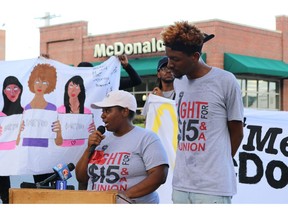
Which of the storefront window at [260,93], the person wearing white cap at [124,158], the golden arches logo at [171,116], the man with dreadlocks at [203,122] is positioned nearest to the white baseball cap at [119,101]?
the person wearing white cap at [124,158]

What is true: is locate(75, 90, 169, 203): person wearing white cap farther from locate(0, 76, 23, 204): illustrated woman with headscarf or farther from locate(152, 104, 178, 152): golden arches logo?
locate(0, 76, 23, 204): illustrated woman with headscarf

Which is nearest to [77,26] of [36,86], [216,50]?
[216,50]

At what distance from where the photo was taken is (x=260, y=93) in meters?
33.3

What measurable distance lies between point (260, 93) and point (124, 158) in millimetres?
Result: 29835

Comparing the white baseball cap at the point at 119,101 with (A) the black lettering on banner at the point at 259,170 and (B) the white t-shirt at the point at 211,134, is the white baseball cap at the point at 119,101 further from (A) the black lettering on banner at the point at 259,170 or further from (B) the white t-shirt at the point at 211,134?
(A) the black lettering on banner at the point at 259,170

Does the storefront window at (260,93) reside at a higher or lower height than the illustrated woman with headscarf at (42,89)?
higher

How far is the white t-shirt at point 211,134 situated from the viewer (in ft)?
11.9

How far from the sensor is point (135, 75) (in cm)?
617

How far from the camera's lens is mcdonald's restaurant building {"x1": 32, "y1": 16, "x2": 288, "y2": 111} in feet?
99.5

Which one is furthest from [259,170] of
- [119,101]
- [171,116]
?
[119,101]

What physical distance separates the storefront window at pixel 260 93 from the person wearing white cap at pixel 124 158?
27958 mm

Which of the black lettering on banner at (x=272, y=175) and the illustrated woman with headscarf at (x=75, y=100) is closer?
the black lettering on banner at (x=272, y=175)

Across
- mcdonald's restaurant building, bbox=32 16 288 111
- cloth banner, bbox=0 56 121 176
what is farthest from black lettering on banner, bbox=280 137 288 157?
mcdonald's restaurant building, bbox=32 16 288 111

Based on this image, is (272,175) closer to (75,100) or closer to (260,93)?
(75,100)
